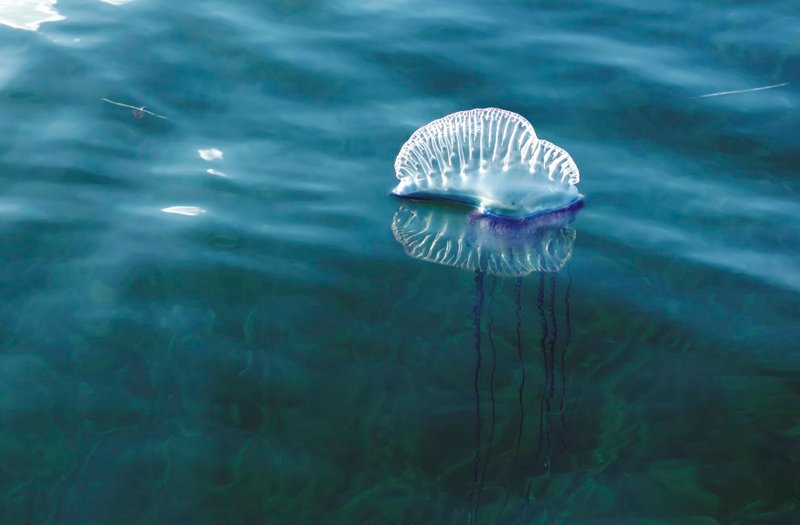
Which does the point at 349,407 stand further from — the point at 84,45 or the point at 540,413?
the point at 84,45

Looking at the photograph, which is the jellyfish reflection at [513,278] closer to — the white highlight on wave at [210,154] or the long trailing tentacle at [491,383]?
the long trailing tentacle at [491,383]

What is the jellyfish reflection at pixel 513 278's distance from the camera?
3.85 m

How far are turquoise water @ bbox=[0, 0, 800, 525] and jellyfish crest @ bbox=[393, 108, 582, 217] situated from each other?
0.18m

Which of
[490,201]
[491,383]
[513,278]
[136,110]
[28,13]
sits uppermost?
[28,13]

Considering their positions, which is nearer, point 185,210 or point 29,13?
point 185,210

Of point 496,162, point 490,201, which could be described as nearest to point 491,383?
point 490,201

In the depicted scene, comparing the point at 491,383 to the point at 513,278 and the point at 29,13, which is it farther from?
the point at 29,13

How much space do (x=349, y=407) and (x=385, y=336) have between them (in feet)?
1.29

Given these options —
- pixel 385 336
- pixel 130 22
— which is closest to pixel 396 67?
pixel 130 22

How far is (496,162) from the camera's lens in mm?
4543

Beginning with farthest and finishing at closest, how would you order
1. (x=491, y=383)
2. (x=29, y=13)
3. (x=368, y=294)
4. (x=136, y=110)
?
(x=29, y=13)
(x=136, y=110)
(x=368, y=294)
(x=491, y=383)

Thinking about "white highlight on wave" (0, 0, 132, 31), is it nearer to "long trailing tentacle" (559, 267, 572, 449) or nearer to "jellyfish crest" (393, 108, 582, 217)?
"jellyfish crest" (393, 108, 582, 217)

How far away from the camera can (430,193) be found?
467 cm

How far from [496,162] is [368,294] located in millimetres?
894
